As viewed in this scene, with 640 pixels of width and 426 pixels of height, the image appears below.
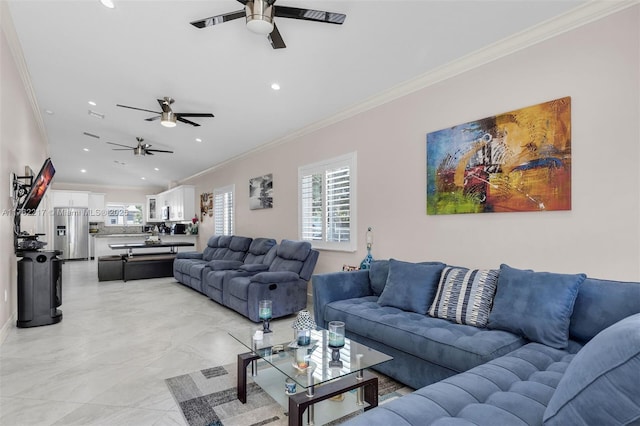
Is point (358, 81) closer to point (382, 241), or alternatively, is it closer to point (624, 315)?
point (382, 241)

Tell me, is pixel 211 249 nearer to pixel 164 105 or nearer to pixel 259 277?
pixel 259 277

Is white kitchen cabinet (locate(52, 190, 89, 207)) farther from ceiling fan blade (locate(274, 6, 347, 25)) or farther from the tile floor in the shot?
ceiling fan blade (locate(274, 6, 347, 25))

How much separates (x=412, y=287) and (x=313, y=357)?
1.16 meters

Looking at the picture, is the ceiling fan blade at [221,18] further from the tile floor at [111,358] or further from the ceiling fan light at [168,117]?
the tile floor at [111,358]

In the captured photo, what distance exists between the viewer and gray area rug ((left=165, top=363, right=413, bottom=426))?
6.77ft

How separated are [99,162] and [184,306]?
259 inches

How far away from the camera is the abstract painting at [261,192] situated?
20.4ft

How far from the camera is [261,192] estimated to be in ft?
21.2

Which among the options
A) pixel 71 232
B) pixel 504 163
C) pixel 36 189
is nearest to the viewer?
pixel 504 163

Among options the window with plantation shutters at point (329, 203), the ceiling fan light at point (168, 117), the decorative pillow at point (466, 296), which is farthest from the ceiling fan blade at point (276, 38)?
the ceiling fan light at point (168, 117)

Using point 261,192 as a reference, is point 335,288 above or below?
below

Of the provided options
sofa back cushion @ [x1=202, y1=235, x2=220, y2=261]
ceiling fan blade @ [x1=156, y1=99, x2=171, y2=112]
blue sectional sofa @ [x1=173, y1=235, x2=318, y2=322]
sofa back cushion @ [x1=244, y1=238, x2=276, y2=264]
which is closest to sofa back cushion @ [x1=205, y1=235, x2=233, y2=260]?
sofa back cushion @ [x1=202, y1=235, x2=220, y2=261]

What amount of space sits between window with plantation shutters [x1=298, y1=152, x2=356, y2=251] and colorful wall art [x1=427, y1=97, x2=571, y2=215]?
1.25 meters

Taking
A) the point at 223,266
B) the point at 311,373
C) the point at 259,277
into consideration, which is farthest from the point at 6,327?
the point at 311,373
